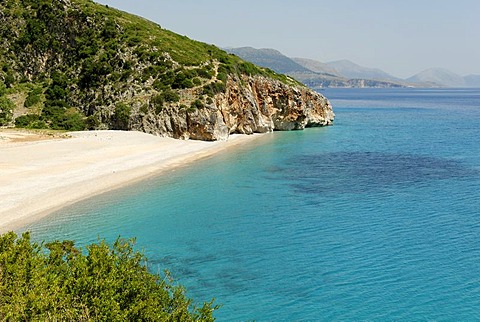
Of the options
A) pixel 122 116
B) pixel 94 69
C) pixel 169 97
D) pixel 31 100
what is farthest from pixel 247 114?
pixel 31 100

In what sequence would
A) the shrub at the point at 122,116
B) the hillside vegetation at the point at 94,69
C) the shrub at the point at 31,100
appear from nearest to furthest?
the shrub at the point at 122,116 < the hillside vegetation at the point at 94,69 < the shrub at the point at 31,100

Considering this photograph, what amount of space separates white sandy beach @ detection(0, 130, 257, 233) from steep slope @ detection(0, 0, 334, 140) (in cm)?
514

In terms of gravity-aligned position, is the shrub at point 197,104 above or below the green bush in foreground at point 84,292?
above

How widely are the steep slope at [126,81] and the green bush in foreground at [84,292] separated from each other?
47775 mm

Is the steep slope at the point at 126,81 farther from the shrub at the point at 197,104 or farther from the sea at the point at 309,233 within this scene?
the sea at the point at 309,233

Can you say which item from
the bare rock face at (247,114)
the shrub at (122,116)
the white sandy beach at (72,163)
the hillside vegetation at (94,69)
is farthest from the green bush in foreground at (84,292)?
the hillside vegetation at (94,69)

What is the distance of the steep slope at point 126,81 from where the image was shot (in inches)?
2382

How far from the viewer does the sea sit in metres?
16.7

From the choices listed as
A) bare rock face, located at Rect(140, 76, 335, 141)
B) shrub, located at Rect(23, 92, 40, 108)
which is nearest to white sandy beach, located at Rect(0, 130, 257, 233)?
bare rock face, located at Rect(140, 76, 335, 141)

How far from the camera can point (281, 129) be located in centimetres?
7988

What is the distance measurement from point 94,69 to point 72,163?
32400 mm

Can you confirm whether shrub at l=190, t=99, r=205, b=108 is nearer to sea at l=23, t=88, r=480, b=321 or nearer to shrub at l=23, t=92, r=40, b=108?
sea at l=23, t=88, r=480, b=321

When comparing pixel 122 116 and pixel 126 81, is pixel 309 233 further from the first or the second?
pixel 126 81

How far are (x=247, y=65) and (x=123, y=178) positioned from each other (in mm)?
46646
